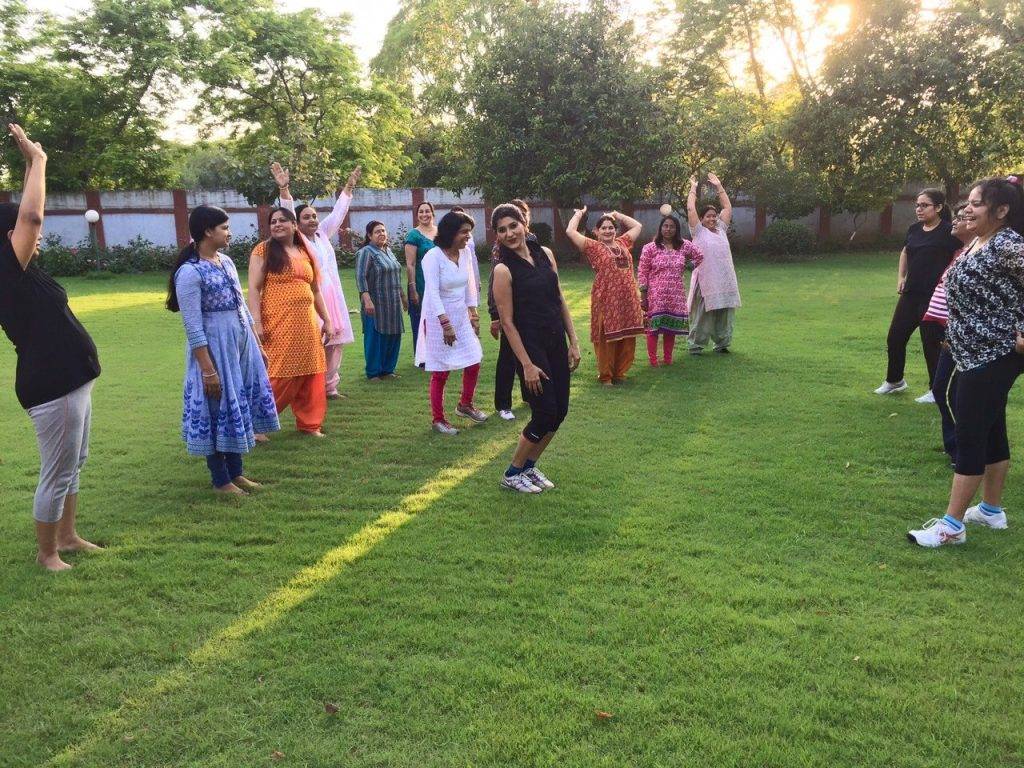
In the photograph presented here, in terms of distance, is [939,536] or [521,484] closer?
[939,536]

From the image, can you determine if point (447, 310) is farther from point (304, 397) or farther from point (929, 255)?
point (929, 255)

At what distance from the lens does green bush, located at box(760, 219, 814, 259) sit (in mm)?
21172

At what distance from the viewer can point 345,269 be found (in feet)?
70.6

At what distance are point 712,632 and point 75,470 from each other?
278cm

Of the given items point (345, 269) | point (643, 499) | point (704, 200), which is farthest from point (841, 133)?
point (643, 499)

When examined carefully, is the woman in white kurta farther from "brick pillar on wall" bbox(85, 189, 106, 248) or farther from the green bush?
"brick pillar on wall" bbox(85, 189, 106, 248)

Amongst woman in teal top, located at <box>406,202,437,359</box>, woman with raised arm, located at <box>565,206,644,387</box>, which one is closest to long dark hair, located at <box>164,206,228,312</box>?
woman in teal top, located at <box>406,202,437,359</box>

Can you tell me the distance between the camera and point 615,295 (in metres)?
6.81

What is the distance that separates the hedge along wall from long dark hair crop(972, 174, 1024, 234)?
19900 millimetres

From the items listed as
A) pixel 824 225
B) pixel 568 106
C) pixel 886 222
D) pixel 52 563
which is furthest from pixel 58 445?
pixel 886 222

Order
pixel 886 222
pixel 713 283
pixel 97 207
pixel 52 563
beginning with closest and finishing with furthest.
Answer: pixel 52 563
pixel 713 283
pixel 97 207
pixel 886 222

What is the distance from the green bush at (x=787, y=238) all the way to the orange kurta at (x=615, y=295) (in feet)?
52.4

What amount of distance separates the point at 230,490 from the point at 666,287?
4.82 meters

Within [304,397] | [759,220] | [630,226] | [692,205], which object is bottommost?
[304,397]
